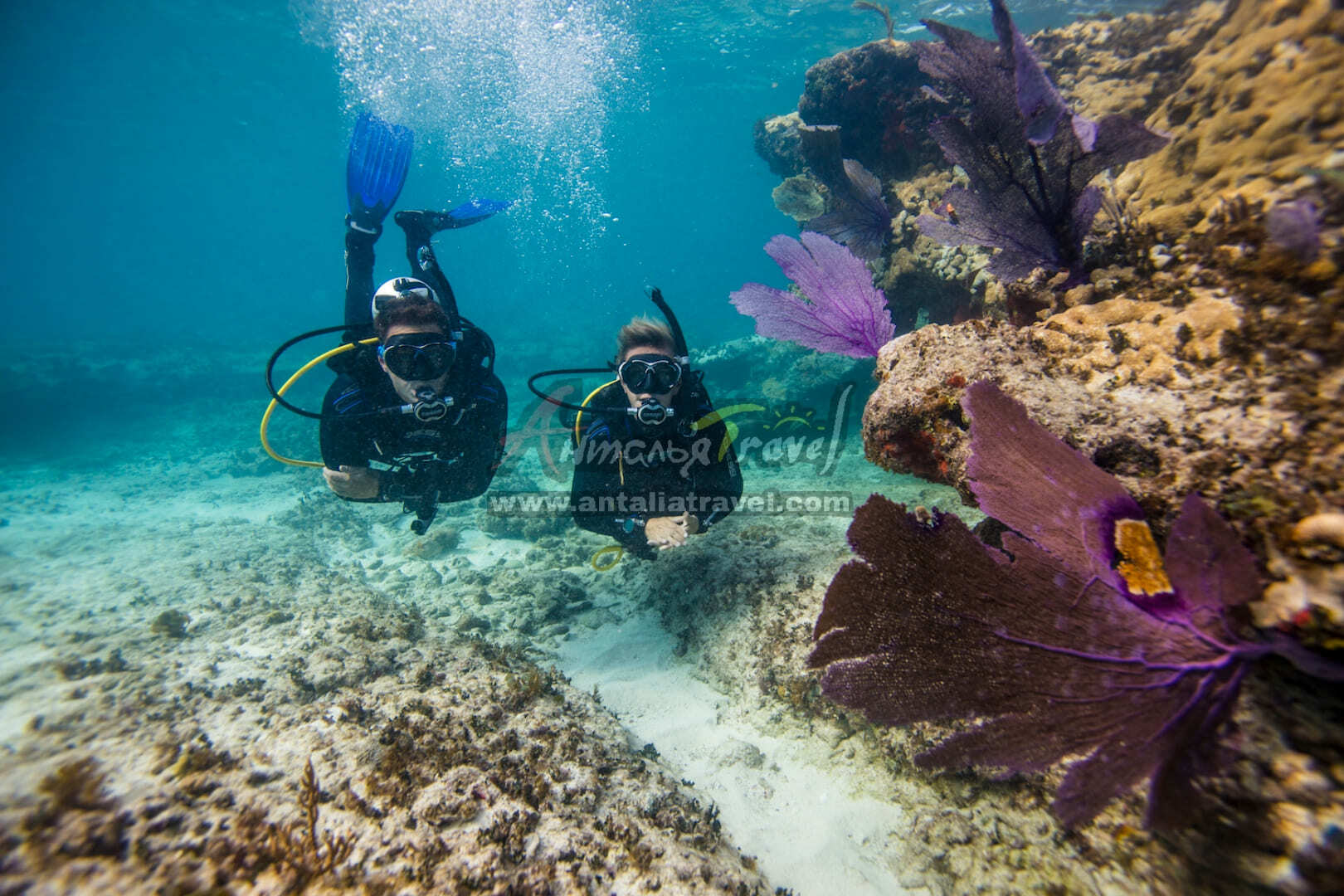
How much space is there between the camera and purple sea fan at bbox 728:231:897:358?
3646 millimetres

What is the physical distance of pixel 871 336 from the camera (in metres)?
3.65

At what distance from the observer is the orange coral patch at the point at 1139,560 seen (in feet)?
5.13

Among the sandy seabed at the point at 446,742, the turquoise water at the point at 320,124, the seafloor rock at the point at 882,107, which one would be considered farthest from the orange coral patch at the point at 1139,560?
the turquoise water at the point at 320,124

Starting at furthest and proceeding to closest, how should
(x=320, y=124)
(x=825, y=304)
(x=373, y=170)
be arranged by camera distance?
(x=320, y=124) → (x=373, y=170) → (x=825, y=304)

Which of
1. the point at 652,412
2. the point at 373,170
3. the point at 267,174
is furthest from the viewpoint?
the point at 267,174

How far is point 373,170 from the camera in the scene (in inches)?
306

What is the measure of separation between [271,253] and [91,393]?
111 meters

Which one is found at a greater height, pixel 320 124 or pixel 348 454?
pixel 320 124

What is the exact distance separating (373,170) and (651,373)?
6.79 metres

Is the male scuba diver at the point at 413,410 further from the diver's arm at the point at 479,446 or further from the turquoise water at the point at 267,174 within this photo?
the turquoise water at the point at 267,174

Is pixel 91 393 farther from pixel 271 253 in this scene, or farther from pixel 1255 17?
pixel 271 253

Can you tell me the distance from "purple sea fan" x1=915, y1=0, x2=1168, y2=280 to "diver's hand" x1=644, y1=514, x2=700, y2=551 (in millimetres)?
2519

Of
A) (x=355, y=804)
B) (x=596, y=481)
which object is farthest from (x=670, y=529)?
(x=355, y=804)

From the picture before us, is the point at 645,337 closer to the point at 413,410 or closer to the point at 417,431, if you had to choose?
the point at 413,410
